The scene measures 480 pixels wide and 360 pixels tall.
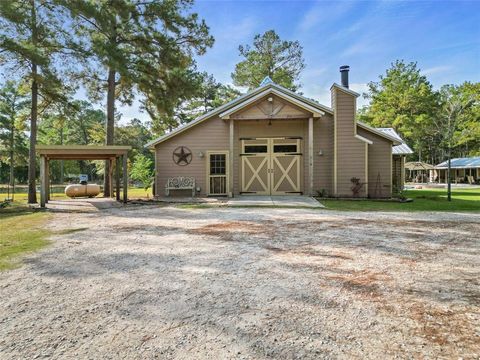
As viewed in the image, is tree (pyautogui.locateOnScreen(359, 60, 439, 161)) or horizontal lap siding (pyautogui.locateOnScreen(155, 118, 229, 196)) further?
tree (pyautogui.locateOnScreen(359, 60, 439, 161))

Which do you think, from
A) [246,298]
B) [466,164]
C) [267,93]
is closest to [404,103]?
[466,164]

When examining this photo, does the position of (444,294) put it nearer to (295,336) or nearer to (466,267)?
(466,267)

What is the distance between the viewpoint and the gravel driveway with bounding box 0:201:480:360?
2062mm

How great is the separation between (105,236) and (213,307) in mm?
3715

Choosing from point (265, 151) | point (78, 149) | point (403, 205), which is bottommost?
point (403, 205)

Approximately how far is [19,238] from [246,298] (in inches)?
184

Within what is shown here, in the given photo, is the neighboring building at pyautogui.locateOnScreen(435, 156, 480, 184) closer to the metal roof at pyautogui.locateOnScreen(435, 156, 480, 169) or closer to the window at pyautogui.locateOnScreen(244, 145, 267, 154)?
the metal roof at pyautogui.locateOnScreen(435, 156, 480, 169)

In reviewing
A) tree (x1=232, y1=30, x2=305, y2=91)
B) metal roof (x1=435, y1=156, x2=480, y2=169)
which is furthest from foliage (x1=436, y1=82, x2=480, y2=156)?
tree (x1=232, y1=30, x2=305, y2=91)

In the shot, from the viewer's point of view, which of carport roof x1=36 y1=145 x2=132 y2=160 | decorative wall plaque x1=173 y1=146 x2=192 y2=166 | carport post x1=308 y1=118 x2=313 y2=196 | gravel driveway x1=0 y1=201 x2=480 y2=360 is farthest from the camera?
decorative wall plaque x1=173 y1=146 x2=192 y2=166

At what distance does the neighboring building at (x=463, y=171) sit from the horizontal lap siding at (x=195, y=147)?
2961 cm

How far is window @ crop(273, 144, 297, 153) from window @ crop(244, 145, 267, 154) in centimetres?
47

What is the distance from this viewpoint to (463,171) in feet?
121

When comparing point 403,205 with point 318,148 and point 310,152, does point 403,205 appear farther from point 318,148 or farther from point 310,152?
point 318,148

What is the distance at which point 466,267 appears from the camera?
3.69 meters
